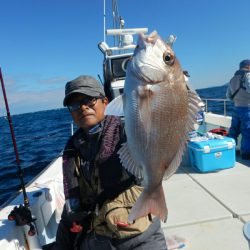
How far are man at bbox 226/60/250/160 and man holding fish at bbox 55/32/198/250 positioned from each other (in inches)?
161

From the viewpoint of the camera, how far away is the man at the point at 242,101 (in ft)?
17.8

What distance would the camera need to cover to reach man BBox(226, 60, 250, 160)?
543 cm

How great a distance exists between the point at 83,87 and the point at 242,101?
4522mm

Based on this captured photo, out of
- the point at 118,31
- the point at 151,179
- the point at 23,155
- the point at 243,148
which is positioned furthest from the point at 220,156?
the point at 23,155

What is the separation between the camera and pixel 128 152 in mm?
1461

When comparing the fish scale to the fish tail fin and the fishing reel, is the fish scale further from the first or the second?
the fishing reel

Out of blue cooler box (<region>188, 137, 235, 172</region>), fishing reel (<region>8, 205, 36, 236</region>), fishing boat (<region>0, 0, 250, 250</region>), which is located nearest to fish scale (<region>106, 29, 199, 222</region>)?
fishing boat (<region>0, 0, 250, 250</region>)

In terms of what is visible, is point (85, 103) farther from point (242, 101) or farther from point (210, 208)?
point (242, 101)

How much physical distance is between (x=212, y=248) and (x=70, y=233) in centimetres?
142

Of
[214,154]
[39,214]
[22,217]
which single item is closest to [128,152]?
[22,217]

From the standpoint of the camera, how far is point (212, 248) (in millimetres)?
2768

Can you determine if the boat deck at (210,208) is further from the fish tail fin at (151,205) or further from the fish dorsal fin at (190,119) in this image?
the fish dorsal fin at (190,119)

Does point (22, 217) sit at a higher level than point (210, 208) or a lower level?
higher

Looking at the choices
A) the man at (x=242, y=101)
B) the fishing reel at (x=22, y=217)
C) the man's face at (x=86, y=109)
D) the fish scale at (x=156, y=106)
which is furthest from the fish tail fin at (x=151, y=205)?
the man at (x=242, y=101)
